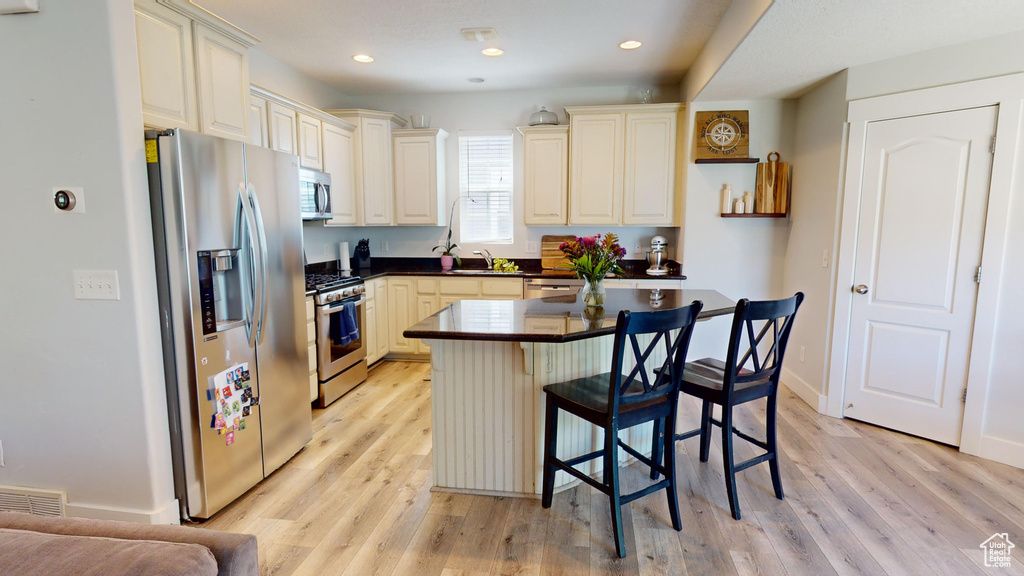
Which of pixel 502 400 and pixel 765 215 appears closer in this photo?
pixel 502 400

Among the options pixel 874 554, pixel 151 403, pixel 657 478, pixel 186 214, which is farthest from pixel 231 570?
pixel 874 554

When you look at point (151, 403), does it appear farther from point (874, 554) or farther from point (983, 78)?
point (983, 78)

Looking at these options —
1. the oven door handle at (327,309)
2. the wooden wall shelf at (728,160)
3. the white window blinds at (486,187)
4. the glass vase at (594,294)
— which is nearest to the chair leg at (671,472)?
the glass vase at (594,294)

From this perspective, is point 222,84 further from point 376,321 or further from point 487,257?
point 487,257

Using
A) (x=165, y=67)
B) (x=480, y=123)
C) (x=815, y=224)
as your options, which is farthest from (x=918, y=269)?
(x=165, y=67)

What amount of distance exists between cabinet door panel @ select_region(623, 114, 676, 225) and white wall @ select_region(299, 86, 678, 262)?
36cm

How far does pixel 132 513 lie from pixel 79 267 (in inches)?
42.2

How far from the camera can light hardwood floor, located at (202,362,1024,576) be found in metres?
1.92

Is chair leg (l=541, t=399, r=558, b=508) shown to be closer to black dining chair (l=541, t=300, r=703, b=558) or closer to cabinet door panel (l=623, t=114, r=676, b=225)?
black dining chair (l=541, t=300, r=703, b=558)

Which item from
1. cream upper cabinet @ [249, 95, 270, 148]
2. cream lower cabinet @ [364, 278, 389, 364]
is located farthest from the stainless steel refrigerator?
cream lower cabinet @ [364, 278, 389, 364]

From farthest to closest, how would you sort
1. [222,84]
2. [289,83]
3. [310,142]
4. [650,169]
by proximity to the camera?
[650,169] → [289,83] → [310,142] → [222,84]

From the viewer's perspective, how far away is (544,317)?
2.39m

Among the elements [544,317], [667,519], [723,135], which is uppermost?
[723,135]

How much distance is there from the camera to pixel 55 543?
0.96m
